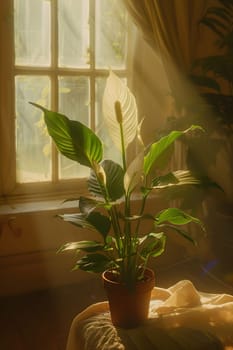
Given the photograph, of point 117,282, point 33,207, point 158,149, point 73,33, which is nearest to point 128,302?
point 117,282

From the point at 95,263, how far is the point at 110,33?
1.60m

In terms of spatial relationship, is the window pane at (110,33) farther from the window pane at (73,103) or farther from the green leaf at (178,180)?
the green leaf at (178,180)

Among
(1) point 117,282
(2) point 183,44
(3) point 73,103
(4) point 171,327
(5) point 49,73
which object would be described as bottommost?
(4) point 171,327

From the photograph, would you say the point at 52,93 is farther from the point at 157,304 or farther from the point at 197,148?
the point at 157,304

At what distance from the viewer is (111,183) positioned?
4.13ft

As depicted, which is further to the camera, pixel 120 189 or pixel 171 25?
pixel 171 25

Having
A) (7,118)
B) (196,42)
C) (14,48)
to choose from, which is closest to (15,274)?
(7,118)

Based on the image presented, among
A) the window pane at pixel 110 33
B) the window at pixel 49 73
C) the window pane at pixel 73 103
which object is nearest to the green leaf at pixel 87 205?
the window at pixel 49 73

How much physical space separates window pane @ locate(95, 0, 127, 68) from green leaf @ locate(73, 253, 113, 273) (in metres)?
1.48

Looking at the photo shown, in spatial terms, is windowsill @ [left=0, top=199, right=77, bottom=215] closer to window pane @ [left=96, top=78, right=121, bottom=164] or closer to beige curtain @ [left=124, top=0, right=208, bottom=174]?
window pane @ [left=96, top=78, right=121, bottom=164]

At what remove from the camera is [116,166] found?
1.30 m

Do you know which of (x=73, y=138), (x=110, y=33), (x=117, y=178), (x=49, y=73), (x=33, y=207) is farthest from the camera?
(x=110, y=33)

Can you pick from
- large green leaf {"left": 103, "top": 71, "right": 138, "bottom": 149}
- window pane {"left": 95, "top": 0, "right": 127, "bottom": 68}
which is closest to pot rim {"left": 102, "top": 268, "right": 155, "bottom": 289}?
large green leaf {"left": 103, "top": 71, "right": 138, "bottom": 149}

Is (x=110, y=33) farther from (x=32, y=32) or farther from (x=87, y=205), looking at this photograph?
(x=87, y=205)
